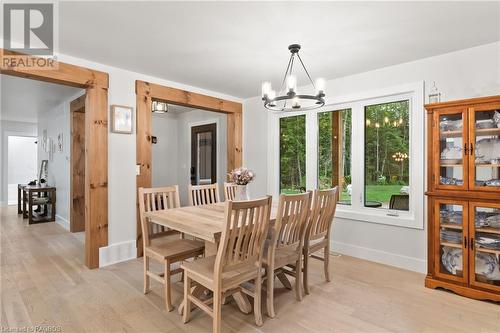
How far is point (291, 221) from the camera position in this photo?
2.26m

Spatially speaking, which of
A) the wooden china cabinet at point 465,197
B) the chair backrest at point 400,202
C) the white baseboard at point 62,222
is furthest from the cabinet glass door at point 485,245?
the white baseboard at point 62,222

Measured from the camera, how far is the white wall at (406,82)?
109 inches

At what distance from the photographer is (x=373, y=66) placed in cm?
335

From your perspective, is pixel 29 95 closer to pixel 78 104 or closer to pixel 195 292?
pixel 78 104

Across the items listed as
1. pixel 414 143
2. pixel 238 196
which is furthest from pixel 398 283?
pixel 238 196

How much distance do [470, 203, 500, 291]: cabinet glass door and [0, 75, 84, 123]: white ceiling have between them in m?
5.36

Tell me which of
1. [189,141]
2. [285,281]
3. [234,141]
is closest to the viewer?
[285,281]

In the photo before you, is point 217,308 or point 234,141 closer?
point 217,308

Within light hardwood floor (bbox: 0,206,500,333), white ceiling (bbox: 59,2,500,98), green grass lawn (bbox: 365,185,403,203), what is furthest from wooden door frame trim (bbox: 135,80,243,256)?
green grass lawn (bbox: 365,185,403,203)

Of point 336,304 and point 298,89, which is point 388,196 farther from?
point 298,89

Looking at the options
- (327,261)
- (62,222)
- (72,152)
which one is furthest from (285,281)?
(62,222)

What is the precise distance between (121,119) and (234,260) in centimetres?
246

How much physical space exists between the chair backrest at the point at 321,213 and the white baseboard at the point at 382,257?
1.12m

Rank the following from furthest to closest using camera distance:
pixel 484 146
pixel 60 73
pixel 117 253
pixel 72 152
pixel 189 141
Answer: pixel 189 141 → pixel 72 152 → pixel 117 253 → pixel 60 73 → pixel 484 146
